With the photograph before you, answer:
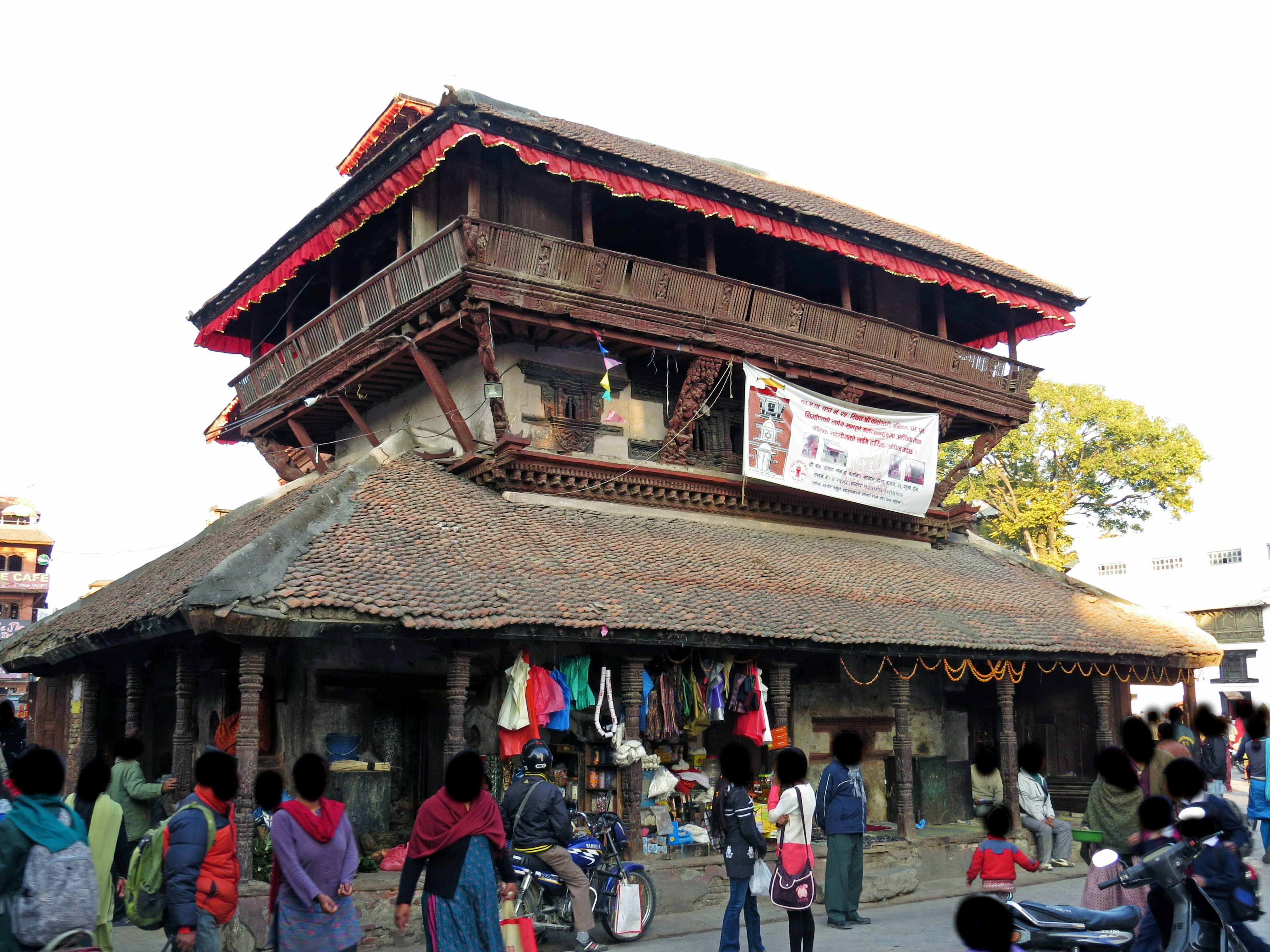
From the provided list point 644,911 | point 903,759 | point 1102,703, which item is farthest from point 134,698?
point 1102,703

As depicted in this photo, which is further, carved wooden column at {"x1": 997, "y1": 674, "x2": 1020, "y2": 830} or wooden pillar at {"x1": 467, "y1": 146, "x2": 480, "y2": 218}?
carved wooden column at {"x1": 997, "y1": 674, "x2": 1020, "y2": 830}

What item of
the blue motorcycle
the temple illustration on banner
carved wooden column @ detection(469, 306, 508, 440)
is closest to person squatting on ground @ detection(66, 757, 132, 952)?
the blue motorcycle

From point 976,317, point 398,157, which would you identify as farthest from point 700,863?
point 976,317

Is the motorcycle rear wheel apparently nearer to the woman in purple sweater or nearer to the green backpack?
the woman in purple sweater

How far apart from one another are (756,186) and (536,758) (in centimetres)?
1264

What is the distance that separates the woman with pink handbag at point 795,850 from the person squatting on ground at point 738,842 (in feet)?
0.69

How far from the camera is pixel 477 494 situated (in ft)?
51.7

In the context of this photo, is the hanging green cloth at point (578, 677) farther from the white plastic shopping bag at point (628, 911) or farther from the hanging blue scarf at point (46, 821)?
the hanging blue scarf at point (46, 821)

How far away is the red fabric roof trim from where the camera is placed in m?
15.5

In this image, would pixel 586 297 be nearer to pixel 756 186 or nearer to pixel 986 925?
pixel 756 186

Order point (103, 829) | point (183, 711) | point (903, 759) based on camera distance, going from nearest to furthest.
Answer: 1. point (103, 829)
2. point (183, 711)
3. point (903, 759)

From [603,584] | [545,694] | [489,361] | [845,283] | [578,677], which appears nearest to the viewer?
[545,694]

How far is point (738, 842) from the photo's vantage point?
30.8ft

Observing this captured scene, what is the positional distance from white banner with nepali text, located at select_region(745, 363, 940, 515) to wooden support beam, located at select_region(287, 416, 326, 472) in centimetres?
790
